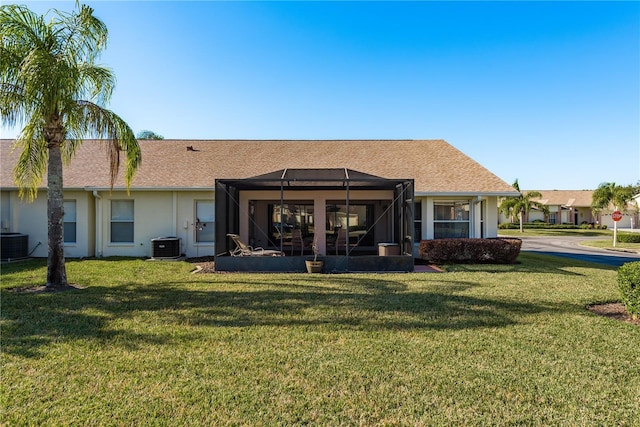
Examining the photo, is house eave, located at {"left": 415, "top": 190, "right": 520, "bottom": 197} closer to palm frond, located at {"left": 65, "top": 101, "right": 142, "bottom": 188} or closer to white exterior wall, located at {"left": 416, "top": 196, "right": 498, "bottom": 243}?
white exterior wall, located at {"left": 416, "top": 196, "right": 498, "bottom": 243}

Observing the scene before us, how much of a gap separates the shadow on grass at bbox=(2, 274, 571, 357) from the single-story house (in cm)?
449

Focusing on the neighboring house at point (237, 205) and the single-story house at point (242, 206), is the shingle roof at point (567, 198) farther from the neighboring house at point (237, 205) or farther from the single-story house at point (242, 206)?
the single-story house at point (242, 206)

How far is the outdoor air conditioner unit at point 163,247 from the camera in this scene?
503 inches

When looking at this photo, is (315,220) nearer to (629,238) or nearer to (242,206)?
(242,206)

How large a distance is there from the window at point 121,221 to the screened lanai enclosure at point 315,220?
14.3ft

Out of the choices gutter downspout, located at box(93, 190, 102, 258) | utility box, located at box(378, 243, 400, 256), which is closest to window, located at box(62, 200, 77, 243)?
gutter downspout, located at box(93, 190, 102, 258)

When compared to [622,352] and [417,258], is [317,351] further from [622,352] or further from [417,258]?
[417,258]

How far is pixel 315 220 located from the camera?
1459 centimetres

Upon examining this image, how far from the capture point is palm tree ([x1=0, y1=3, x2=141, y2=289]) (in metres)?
7.05

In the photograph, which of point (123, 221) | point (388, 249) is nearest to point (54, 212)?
point (123, 221)

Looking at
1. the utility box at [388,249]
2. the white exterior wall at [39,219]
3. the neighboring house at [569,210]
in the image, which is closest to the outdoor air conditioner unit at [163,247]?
the white exterior wall at [39,219]

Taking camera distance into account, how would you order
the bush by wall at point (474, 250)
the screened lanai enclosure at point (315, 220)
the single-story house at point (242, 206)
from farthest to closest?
the single-story house at point (242, 206)
the bush by wall at point (474, 250)
the screened lanai enclosure at point (315, 220)

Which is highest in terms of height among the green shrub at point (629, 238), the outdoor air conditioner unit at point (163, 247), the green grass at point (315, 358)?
the outdoor air conditioner unit at point (163, 247)

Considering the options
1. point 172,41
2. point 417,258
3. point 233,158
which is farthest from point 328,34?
→ point 417,258
